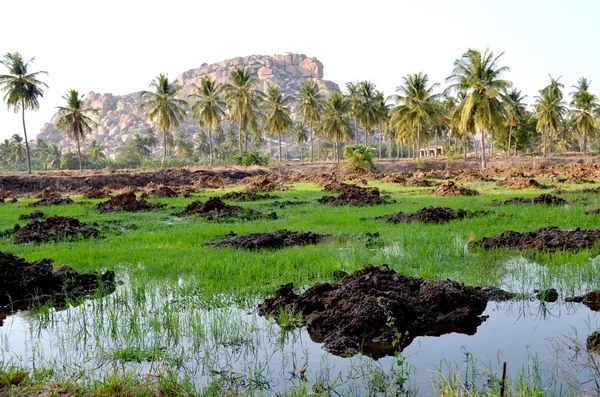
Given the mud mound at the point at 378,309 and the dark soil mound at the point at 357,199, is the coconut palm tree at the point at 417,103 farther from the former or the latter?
the mud mound at the point at 378,309

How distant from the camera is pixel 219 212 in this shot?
16.0m

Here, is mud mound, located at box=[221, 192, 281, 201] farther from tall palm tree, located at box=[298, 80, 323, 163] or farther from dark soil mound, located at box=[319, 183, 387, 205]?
tall palm tree, located at box=[298, 80, 323, 163]

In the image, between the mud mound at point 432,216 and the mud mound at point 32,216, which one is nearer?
the mud mound at point 432,216

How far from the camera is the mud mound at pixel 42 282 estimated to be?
6.98 m

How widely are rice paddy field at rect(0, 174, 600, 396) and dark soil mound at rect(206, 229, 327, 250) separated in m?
0.35

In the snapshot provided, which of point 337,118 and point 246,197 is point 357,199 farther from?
point 337,118

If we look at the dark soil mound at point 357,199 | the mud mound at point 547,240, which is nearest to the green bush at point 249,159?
the dark soil mound at point 357,199

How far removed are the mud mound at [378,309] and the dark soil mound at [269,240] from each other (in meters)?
4.06

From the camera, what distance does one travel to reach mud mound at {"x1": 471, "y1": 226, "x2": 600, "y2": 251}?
Result: 8.68 meters

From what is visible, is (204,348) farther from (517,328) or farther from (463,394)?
(517,328)

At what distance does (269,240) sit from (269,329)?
502cm

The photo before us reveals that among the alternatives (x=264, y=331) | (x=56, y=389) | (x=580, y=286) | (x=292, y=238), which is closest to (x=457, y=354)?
(x=264, y=331)

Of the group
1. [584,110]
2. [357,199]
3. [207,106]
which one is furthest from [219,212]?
[584,110]

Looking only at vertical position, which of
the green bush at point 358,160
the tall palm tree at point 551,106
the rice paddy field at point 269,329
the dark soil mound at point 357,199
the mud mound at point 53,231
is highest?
the tall palm tree at point 551,106
